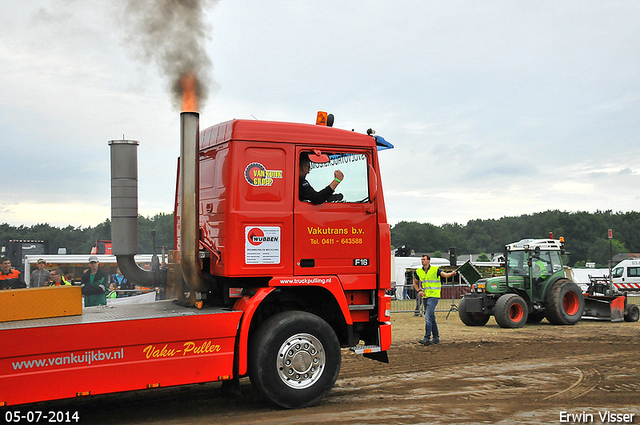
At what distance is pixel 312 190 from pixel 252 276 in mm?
1197

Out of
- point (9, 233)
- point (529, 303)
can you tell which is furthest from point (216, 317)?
point (9, 233)

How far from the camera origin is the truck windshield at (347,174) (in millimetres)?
6793

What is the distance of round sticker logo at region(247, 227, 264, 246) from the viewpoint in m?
6.38

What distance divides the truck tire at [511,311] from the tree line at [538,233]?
3390 inches

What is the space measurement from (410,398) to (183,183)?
3.64m

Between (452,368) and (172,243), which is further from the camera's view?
(452,368)

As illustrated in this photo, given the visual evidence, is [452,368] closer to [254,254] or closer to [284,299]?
[284,299]

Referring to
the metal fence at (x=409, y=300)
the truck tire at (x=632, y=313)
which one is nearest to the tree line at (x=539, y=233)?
the metal fence at (x=409, y=300)

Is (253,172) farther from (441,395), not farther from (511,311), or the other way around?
(511,311)

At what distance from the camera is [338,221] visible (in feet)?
22.3

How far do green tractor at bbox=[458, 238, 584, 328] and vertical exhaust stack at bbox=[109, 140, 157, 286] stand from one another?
10.8 meters

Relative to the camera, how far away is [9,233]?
39906mm

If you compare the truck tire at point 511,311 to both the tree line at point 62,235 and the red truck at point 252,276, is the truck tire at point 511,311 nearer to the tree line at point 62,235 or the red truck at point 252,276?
the red truck at point 252,276

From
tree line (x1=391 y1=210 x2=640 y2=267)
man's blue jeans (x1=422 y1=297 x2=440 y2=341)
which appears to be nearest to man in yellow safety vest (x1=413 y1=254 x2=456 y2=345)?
man's blue jeans (x1=422 y1=297 x2=440 y2=341)
